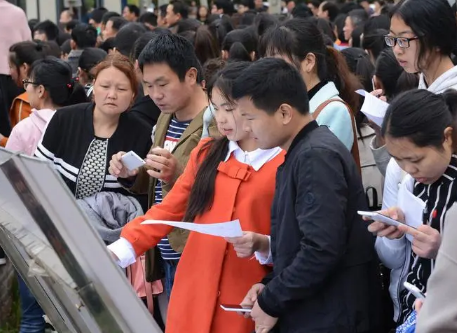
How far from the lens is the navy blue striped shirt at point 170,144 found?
13.5ft

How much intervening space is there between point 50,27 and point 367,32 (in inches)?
218

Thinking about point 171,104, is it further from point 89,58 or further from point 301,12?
point 301,12

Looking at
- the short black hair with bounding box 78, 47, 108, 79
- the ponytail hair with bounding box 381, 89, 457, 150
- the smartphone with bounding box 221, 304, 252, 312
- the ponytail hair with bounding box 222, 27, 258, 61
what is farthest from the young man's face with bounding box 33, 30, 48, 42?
the ponytail hair with bounding box 381, 89, 457, 150

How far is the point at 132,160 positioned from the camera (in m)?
3.77

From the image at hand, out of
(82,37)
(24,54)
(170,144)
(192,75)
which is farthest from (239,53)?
(82,37)

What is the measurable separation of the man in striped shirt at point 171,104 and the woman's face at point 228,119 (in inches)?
20.5

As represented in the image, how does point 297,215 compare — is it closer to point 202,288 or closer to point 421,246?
point 421,246

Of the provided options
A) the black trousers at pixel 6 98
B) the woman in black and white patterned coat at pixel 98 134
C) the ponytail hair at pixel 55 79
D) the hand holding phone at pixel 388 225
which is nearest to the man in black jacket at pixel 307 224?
the hand holding phone at pixel 388 225

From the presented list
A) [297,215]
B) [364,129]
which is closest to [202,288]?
[297,215]

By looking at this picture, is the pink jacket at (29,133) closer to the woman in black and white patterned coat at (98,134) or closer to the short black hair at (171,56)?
the woman in black and white patterned coat at (98,134)

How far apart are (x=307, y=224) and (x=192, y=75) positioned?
59.1 inches

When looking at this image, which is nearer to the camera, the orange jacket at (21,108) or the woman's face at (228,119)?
the woman's face at (228,119)

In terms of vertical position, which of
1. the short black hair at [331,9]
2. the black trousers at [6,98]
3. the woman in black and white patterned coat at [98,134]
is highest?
the woman in black and white patterned coat at [98,134]

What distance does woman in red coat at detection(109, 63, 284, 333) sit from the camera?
333cm
